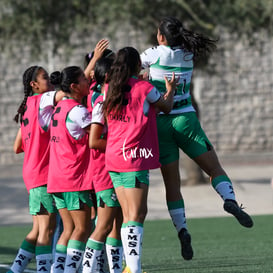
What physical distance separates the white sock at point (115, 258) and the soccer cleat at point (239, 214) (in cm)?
108

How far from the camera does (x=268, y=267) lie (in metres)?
A: 8.96

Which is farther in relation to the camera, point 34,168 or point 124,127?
point 34,168

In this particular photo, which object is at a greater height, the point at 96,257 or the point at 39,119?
the point at 39,119

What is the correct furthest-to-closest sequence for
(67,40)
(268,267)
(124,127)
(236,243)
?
1. (67,40)
2. (236,243)
3. (268,267)
4. (124,127)

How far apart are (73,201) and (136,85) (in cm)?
127

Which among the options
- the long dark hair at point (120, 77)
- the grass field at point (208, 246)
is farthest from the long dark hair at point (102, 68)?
the grass field at point (208, 246)

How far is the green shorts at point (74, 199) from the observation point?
7.67m

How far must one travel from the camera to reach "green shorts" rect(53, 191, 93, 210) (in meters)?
7.67

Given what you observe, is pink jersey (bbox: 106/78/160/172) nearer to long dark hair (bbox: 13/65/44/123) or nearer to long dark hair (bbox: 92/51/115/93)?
long dark hair (bbox: 92/51/115/93)

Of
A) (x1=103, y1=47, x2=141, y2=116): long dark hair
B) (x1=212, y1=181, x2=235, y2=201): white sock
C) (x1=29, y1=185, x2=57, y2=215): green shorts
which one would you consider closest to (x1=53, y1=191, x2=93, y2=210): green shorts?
(x1=29, y1=185, x2=57, y2=215): green shorts

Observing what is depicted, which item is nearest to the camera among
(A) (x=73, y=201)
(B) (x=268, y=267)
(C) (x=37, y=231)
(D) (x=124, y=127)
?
(D) (x=124, y=127)

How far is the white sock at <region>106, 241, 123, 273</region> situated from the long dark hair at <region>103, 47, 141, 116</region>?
1361 millimetres

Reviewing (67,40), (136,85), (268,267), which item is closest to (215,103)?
(67,40)

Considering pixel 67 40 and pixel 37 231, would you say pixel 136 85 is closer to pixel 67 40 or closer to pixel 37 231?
pixel 37 231
